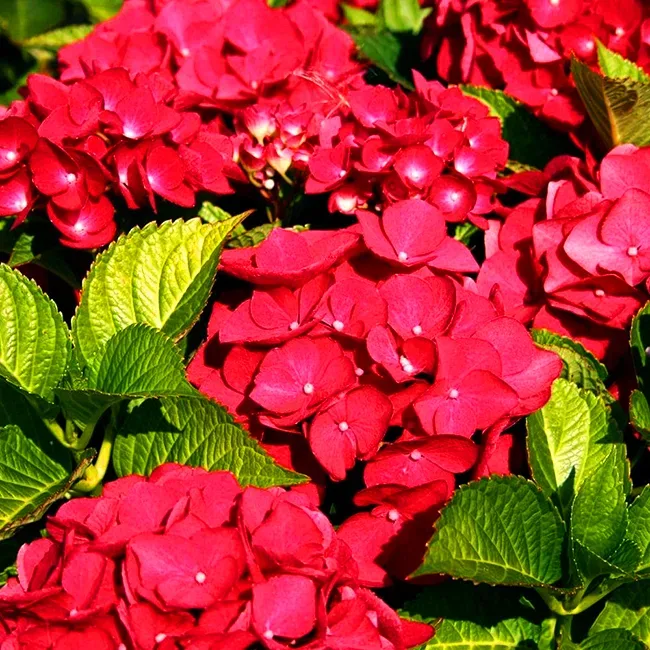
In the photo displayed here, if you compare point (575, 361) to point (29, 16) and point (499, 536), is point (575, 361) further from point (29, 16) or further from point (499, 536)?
point (29, 16)

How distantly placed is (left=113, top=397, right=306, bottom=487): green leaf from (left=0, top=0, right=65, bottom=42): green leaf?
1.37m

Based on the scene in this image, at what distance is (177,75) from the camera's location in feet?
4.79

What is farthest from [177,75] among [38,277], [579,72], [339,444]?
[339,444]

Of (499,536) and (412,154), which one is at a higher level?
(412,154)

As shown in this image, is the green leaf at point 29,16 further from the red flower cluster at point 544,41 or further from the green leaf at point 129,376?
the green leaf at point 129,376

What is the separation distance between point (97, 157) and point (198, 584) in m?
0.57

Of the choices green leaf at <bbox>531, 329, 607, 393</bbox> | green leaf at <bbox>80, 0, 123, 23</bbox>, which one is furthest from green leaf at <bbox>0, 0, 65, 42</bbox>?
green leaf at <bbox>531, 329, 607, 393</bbox>

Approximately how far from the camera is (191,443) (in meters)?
1.08

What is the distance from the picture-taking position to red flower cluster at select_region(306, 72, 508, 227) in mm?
1215

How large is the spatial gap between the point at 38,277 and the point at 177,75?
35 centimetres

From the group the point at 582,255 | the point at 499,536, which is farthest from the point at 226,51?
the point at 499,536

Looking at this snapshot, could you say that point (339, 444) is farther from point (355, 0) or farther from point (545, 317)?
point (355, 0)

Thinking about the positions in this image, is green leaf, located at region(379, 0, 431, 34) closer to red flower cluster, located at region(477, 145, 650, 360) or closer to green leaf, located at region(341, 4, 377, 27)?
green leaf, located at region(341, 4, 377, 27)

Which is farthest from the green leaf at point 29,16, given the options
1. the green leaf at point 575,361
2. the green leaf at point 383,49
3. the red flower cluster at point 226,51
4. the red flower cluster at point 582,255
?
the green leaf at point 575,361
